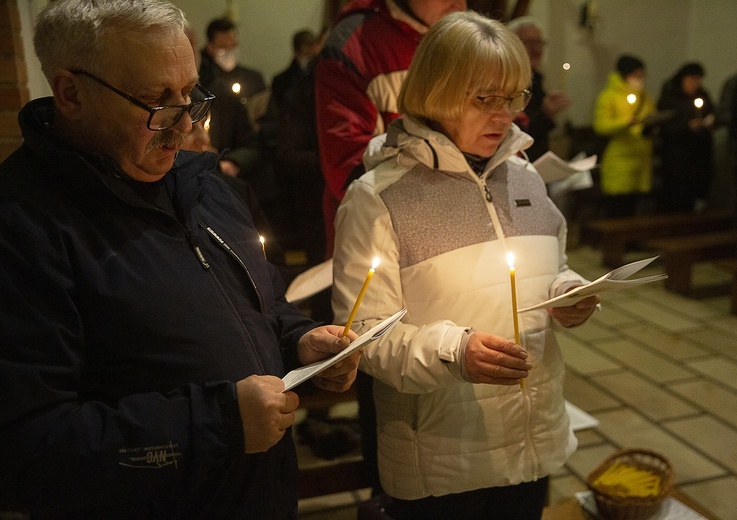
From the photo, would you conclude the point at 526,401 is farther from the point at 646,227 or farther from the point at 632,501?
the point at 646,227

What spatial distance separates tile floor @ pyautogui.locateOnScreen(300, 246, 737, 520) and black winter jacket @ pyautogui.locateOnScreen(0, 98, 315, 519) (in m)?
1.62

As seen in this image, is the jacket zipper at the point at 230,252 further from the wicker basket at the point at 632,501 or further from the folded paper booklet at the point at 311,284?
the wicker basket at the point at 632,501

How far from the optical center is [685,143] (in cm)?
618

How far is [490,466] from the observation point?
1.62 meters

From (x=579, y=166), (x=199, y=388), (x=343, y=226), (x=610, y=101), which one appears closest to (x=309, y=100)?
(x=579, y=166)

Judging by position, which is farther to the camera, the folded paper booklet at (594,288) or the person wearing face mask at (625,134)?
the person wearing face mask at (625,134)

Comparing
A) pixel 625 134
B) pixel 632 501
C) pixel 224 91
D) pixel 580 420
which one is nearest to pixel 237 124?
pixel 224 91

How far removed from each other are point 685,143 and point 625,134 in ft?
1.90

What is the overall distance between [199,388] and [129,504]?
0.79 ft

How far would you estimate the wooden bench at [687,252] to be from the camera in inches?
199

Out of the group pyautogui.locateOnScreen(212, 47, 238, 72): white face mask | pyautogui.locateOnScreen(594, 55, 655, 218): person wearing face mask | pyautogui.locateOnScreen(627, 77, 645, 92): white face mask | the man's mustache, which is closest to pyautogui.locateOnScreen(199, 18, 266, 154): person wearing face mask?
pyautogui.locateOnScreen(212, 47, 238, 72): white face mask

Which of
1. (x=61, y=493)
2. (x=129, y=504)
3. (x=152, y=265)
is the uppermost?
(x=152, y=265)

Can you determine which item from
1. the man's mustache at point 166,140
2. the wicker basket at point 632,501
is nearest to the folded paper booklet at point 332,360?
the man's mustache at point 166,140

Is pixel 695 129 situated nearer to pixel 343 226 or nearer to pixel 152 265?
pixel 343 226
